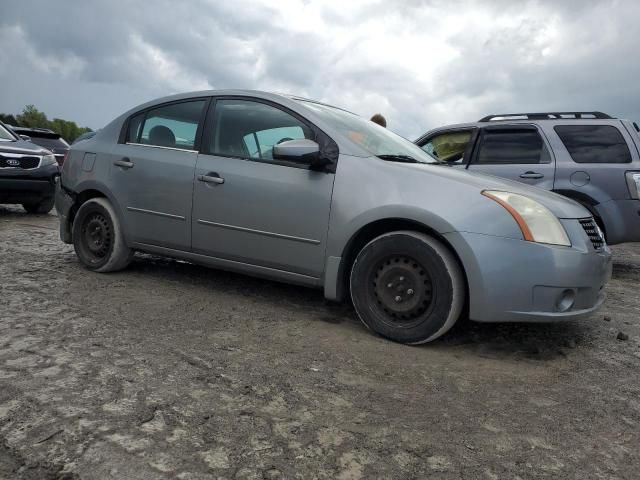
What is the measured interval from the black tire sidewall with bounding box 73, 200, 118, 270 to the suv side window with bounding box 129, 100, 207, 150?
2.20 feet

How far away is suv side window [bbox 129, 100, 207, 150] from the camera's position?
14.5 feet

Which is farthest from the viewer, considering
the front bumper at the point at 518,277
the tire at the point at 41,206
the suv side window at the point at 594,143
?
the tire at the point at 41,206

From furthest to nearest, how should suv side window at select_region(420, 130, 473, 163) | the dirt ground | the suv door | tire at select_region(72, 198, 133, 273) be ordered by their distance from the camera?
suv side window at select_region(420, 130, 473, 163) < the suv door < tire at select_region(72, 198, 133, 273) < the dirt ground

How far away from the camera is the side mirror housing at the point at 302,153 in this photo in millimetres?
3621

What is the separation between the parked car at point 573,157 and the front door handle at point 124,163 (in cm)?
311

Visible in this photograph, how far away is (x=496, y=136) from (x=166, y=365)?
5.26 m

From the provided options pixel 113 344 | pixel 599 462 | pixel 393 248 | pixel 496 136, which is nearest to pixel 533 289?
pixel 393 248

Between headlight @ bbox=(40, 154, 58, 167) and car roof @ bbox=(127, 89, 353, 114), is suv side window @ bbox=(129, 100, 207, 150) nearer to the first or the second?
car roof @ bbox=(127, 89, 353, 114)

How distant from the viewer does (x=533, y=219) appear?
3160 millimetres

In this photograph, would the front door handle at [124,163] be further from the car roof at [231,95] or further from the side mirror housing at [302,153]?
the side mirror housing at [302,153]

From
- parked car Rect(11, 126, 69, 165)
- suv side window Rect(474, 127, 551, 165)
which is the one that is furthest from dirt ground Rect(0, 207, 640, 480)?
parked car Rect(11, 126, 69, 165)

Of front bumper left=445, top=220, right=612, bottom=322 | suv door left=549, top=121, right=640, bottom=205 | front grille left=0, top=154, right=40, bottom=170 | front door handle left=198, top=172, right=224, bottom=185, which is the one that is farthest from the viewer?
front grille left=0, top=154, right=40, bottom=170

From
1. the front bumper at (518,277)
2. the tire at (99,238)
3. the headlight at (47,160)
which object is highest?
the headlight at (47,160)

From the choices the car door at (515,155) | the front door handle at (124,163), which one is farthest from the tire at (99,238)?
the car door at (515,155)
